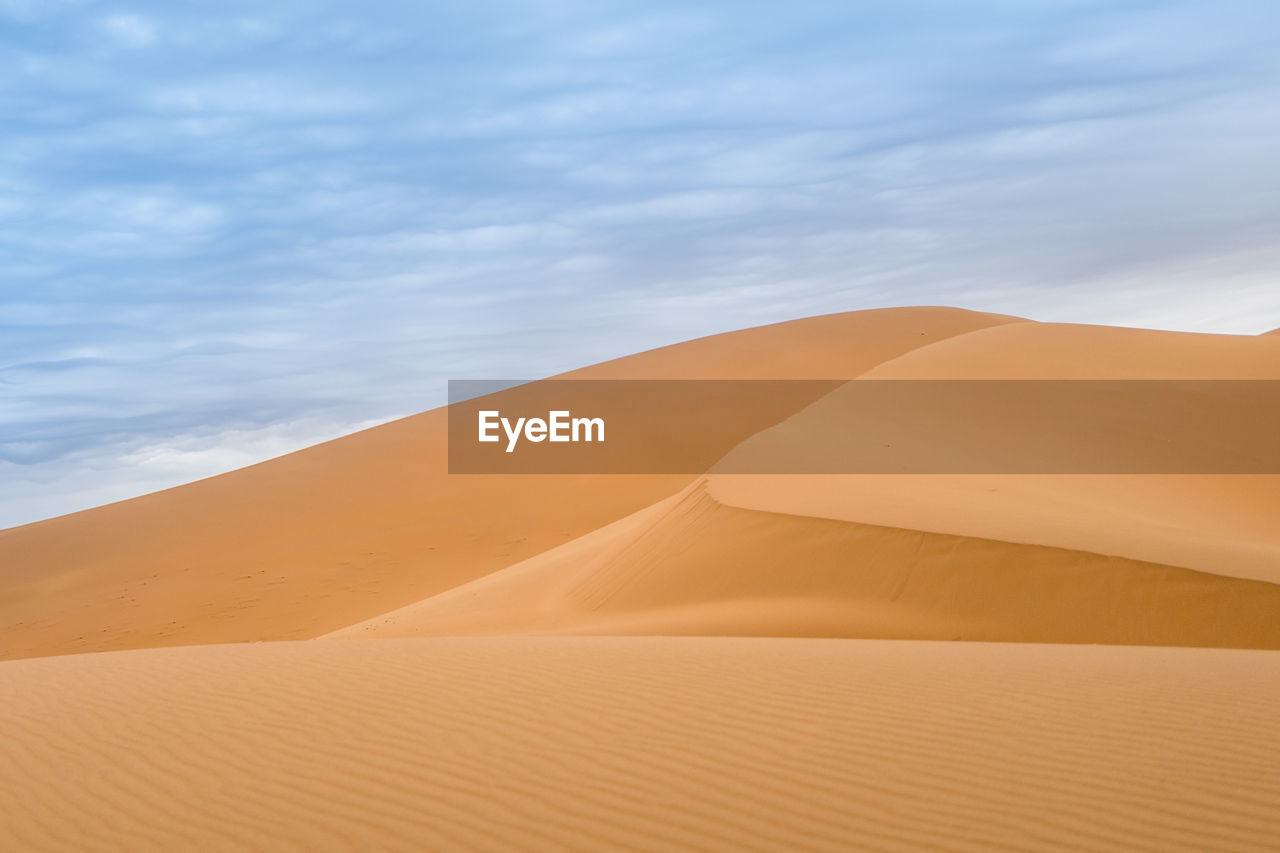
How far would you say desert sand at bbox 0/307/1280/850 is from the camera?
4410 millimetres

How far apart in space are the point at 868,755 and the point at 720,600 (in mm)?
8661

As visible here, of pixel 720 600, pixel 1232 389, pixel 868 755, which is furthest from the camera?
pixel 1232 389

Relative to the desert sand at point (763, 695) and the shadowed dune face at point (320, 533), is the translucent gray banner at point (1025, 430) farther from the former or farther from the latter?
the shadowed dune face at point (320, 533)

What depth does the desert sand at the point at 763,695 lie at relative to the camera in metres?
4.41

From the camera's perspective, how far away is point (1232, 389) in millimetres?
23844

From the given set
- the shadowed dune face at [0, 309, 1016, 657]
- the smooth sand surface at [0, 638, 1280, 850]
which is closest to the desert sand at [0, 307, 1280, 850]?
the smooth sand surface at [0, 638, 1280, 850]

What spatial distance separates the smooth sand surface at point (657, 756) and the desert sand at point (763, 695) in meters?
0.02

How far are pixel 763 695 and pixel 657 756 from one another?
147cm

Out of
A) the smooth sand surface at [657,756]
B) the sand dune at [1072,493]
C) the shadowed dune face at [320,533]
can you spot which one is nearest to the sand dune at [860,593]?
the sand dune at [1072,493]

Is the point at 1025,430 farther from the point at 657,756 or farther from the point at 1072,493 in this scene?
the point at 657,756

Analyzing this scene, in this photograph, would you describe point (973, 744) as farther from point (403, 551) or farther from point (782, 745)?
point (403, 551)

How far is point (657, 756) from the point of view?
5195mm

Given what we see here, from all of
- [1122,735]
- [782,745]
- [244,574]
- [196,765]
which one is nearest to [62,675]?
[196,765]

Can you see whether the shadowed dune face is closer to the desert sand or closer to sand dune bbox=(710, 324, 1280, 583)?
the desert sand
